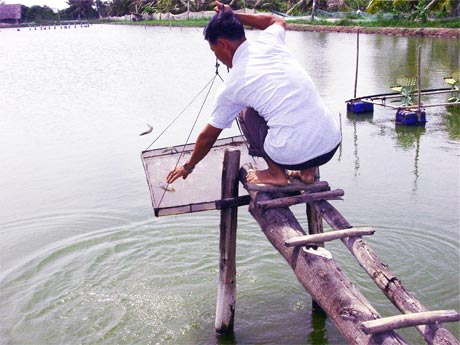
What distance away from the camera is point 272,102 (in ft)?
10.1

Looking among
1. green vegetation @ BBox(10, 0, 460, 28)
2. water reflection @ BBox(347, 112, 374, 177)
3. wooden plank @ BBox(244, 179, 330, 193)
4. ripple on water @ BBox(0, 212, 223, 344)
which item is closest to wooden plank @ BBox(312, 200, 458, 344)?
wooden plank @ BBox(244, 179, 330, 193)

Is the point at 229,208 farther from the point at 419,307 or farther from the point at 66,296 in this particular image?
the point at 66,296

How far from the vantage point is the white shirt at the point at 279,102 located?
3.04 metres

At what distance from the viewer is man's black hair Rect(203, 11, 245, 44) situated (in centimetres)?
316

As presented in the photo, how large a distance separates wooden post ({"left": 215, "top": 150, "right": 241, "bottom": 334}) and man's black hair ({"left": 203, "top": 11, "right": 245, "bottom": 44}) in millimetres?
710

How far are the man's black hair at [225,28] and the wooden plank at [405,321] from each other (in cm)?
176

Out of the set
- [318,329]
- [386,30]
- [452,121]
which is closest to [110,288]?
[318,329]

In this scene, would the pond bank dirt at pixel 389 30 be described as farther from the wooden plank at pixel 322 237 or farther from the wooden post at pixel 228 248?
the wooden plank at pixel 322 237

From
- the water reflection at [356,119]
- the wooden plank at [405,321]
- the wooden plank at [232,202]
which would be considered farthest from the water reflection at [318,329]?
the water reflection at [356,119]

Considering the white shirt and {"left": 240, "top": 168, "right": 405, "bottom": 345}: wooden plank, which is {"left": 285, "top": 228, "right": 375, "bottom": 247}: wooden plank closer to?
{"left": 240, "top": 168, "right": 405, "bottom": 345}: wooden plank

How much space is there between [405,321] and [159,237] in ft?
13.7

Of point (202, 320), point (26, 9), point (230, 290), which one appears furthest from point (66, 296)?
point (26, 9)

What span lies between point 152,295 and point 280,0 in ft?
180

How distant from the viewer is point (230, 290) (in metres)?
3.93
